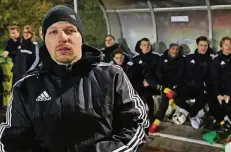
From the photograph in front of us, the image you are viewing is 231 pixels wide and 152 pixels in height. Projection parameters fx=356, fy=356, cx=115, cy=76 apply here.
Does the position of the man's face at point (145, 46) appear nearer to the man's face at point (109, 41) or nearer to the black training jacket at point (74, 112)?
the man's face at point (109, 41)

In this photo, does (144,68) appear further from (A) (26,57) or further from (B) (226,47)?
(A) (26,57)

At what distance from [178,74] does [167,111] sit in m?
0.85

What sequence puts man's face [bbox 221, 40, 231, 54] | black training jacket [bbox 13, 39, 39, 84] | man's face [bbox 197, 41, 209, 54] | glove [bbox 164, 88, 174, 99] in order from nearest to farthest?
1. man's face [bbox 221, 40, 231, 54]
2. man's face [bbox 197, 41, 209, 54]
3. glove [bbox 164, 88, 174, 99]
4. black training jacket [bbox 13, 39, 39, 84]

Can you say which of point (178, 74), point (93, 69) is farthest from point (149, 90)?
point (93, 69)

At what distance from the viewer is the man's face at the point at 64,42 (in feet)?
5.22

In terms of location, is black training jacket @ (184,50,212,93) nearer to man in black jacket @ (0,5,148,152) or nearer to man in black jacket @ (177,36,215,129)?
man in black jacket @ (177,36,215,129)

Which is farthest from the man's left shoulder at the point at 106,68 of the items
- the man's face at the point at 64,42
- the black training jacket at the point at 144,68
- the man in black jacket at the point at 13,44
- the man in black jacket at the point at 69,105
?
the man in black jacket at the point at 13,44

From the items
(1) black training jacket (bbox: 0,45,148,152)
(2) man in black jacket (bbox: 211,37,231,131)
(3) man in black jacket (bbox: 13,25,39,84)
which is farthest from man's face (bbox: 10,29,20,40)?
(1) black training jacket (bbox: 0,45,148,152)

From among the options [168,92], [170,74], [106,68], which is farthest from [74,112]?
[170,74]

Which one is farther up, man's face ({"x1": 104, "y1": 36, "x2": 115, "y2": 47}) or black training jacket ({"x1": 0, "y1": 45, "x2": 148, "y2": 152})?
man's face ({"x1": 104, "y1": 36, "x2": 115, "y2": 47})

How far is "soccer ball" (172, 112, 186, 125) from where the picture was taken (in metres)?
6.02

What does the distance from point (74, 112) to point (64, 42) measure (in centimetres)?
31

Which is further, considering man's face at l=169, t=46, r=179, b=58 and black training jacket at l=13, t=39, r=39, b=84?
black training jacket at l=13, t=39, r=39, b=84

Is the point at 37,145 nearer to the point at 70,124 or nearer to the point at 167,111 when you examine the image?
the point at 70,124
